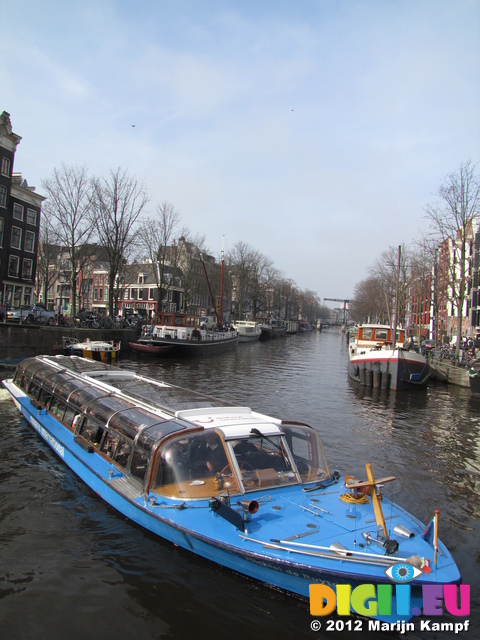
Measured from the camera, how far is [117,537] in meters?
7.71

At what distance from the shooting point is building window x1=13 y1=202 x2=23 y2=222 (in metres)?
43.8

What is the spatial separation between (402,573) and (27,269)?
4755 centimetres

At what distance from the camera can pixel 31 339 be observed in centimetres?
3070

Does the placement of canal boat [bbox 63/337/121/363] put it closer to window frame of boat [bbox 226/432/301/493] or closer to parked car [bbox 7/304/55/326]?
parked car [bbox 7/304/55/326]

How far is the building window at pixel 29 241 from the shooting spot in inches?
1806

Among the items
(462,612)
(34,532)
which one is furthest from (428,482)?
(34,532)

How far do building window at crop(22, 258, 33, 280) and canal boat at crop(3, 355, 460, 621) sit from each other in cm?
3965

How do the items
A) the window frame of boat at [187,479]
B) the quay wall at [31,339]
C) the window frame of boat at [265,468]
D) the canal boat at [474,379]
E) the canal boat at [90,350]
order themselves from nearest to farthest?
the window frame of boat at [187,479] < the window frame of boat at [265,468] < the canal boat at [474,379] < the quay wall at [31,339] < the canal boat at [90,350]

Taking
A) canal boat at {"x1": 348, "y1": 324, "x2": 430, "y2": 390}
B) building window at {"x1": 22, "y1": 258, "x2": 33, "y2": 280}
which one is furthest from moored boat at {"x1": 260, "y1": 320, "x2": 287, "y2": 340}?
canal boat at {"x1": 348, "y1": 324, "x2": 430, "y2": 390}

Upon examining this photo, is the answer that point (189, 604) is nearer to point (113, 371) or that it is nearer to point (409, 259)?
point (113, 371)

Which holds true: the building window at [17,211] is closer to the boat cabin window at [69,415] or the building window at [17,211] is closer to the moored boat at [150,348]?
the moored boat at [150,348]

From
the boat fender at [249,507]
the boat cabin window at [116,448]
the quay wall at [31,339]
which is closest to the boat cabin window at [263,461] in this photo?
the boat fender at [249,507]

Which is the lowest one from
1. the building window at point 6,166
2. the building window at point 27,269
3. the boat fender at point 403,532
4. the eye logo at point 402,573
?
the eye logo at point 402,573

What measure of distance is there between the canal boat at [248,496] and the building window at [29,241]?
40.1 metres
